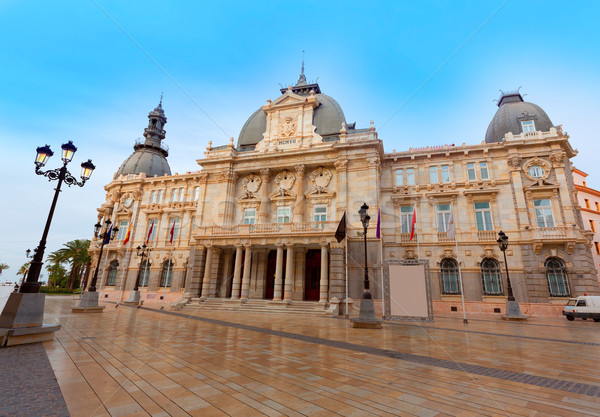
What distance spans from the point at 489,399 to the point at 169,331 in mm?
10470

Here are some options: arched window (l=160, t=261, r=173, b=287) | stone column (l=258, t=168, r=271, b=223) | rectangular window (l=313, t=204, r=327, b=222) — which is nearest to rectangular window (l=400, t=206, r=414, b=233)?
rectangular window (l=313, t=204, r=327, b=222)

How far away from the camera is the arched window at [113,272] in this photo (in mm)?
36031

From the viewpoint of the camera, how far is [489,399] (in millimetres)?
4551

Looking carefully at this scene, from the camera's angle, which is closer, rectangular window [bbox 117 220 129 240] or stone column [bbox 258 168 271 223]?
stone column [bbox 258 168 271 223]

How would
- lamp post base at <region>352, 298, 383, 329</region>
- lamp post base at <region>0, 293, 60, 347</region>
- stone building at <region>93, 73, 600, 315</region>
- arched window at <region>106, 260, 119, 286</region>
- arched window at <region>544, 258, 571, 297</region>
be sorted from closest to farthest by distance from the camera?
lamp post base at <region>0, 293, 60, 347</region> < lamp post base at <region>352, 298, 383, 329</region> < arched window at <region>544, 258, 571, 297</region> < stone building at <region>93, 73, 600, 315</region> < arched window at <region>106, 260, 119, 286</region>

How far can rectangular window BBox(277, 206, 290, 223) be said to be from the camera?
2849 cm

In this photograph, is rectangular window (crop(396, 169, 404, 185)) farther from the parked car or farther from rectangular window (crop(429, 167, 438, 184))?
the parked car

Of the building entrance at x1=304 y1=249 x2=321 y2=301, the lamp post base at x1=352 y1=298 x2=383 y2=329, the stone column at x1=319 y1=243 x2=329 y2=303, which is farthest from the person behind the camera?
the building entrance at x1=304 y1=249 x2=321 y2=301

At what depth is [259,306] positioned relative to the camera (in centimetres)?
2281

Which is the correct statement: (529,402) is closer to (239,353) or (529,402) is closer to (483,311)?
(239,353)

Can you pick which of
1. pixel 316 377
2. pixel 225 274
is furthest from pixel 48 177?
pixel 225 274

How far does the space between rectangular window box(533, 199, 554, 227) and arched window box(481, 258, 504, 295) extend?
16.6 ft

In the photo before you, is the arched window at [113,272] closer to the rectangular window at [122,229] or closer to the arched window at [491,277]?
the rectangular window at [122,229]

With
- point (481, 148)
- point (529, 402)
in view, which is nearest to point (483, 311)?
point (481, 148)
